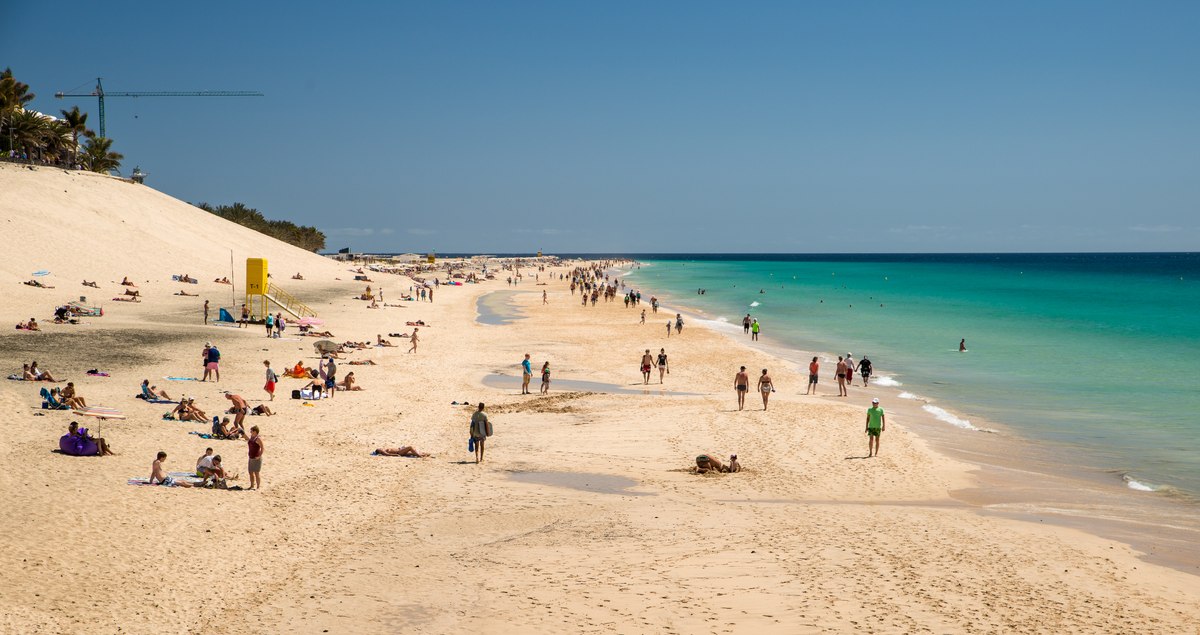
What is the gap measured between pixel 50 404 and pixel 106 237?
42.9 m

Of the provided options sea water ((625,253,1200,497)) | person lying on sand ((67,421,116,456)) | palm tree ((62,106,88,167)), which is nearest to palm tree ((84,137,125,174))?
palm tree ((62,106,88,167))

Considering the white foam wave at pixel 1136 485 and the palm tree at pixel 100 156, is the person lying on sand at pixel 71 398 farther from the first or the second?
the palm tree at pixel 100 156

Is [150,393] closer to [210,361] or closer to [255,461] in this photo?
[210,361]

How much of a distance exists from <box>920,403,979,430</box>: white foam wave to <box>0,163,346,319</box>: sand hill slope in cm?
3303

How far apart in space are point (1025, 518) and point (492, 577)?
8633 mm

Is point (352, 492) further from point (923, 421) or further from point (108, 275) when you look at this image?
point (108, 275)

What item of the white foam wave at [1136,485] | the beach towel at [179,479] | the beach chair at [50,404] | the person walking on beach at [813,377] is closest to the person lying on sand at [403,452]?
the beach towel at [179,479]

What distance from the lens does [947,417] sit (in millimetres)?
21859

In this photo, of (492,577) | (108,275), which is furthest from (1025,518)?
(108,275)

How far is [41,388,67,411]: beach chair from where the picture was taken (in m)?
17.1

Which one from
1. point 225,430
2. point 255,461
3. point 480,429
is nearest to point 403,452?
point 480,429

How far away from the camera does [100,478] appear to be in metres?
12.8

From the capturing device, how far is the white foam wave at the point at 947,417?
20.8m

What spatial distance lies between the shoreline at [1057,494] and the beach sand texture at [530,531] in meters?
0.58
